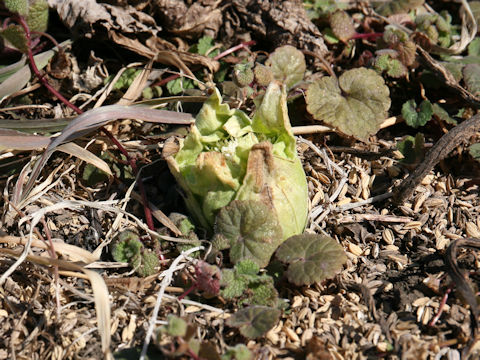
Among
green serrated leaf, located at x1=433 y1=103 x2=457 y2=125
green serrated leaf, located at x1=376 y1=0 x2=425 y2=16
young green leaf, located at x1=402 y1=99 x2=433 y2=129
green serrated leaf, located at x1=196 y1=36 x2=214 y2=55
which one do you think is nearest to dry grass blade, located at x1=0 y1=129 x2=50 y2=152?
A: green serrated leaf, located at x1=196 y1=36 x2=214 y2=55

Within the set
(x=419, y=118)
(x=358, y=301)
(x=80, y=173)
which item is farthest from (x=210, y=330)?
(x=419, y=118)

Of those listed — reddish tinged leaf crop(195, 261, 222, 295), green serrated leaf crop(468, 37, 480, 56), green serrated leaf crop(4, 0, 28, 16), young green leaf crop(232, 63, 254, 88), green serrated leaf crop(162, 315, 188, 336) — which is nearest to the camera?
green serrated leaf crop(162, 315, 188, 336)

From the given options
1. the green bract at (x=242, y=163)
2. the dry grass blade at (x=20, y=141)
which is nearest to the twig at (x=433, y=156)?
the green bract at (x=242, y=163)

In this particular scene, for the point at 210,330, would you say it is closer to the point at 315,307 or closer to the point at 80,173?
the point at 315,307

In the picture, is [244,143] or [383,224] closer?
[244,143]

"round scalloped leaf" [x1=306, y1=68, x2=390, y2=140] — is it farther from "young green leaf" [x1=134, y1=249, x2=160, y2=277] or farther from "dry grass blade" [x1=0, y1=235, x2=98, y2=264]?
"dry grass blade" [x1=0, y1=235, x2=98, y2=264]

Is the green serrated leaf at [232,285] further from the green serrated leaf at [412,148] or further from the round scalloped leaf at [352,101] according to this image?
the green serrated leaf at [412,148]

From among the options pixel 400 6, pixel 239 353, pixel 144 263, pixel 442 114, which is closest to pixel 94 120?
pixel 144 263
